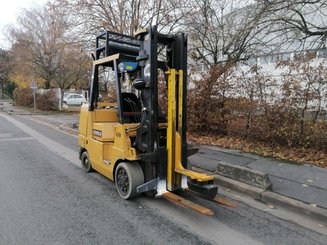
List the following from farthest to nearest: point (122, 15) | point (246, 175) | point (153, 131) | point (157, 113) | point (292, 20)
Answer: point (122, 15), point (292, 20), point (246, 175), point (157, 113), point (153, 131)

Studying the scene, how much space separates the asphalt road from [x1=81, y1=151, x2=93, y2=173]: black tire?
362mm

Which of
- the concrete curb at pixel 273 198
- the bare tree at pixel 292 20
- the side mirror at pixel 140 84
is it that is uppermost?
the bare tree at pixel 292 20

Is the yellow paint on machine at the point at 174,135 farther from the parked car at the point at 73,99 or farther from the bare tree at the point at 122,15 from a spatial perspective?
the parked car at the point at 73,99

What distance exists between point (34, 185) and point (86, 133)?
140 cm

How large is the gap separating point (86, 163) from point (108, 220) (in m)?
2.65

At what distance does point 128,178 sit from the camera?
4840mm

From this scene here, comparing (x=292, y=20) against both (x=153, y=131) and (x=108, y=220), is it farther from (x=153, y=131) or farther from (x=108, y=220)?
(x=108, y=220)

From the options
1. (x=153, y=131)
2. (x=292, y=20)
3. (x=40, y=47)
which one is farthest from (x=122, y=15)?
(x=40, y=47)

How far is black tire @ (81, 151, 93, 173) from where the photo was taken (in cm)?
651

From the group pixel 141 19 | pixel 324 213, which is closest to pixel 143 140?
pixel 324 213

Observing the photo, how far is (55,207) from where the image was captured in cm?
466

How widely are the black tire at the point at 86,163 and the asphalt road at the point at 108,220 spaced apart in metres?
0.36

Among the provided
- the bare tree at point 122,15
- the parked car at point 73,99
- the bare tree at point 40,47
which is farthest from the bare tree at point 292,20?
the parked car at point 73,99

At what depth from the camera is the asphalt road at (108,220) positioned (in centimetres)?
373
